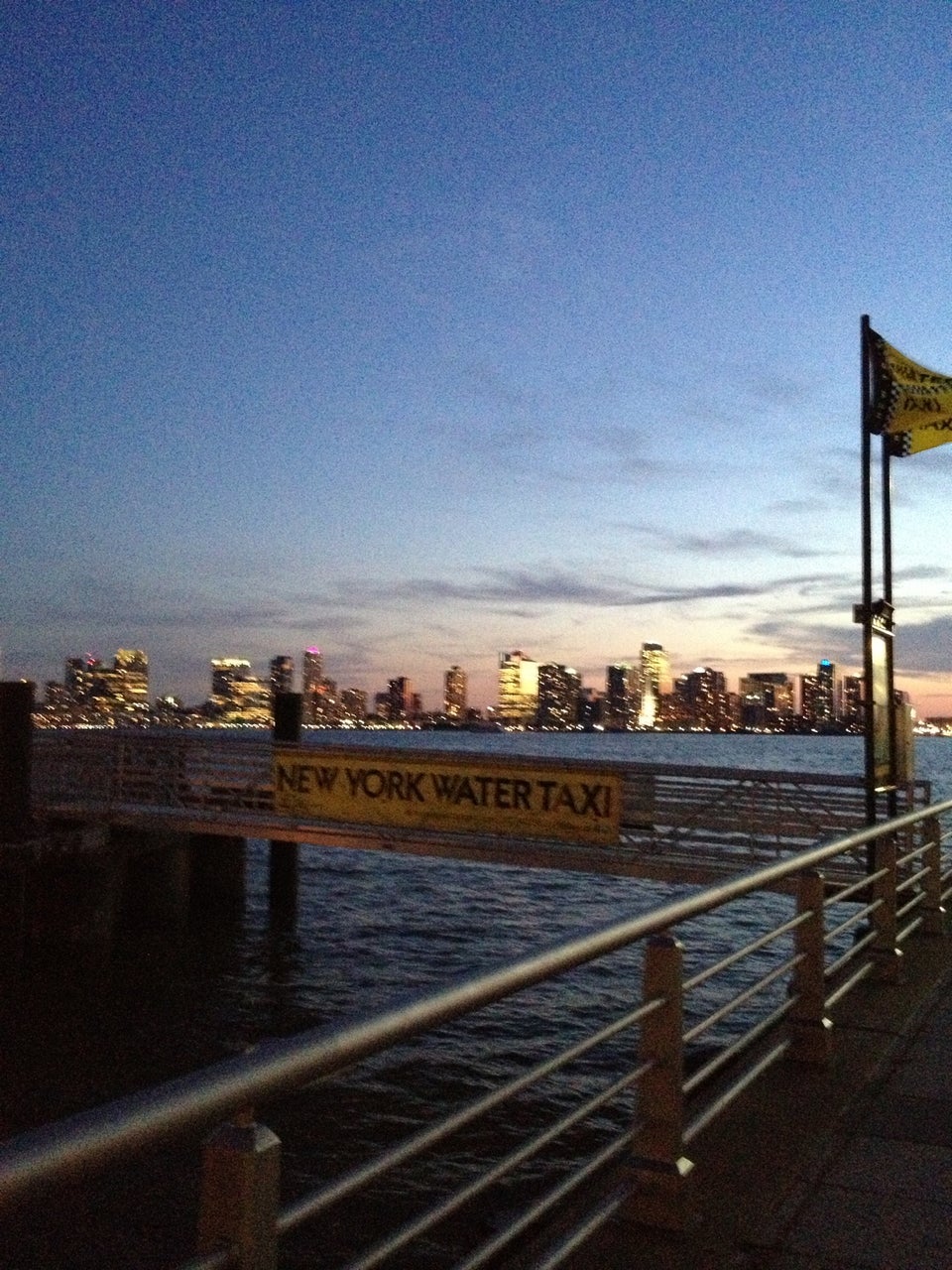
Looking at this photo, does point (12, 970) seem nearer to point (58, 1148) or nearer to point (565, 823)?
point (565, 823)

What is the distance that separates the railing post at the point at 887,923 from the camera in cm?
709

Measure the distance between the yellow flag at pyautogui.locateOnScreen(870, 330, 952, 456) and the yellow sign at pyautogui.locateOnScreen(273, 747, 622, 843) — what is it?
6173 mm

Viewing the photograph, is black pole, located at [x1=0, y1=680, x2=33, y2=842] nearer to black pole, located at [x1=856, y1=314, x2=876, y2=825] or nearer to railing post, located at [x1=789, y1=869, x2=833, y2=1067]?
black pole, located at [x1=856, y1=314, x2=876, y2=825]

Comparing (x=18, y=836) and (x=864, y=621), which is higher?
(x=864, y=621)

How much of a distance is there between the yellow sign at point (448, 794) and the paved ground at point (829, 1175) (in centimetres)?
955

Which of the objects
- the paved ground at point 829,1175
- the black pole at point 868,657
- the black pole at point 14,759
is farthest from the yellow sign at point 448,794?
the paved ground at point 829,1175

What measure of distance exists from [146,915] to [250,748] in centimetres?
406

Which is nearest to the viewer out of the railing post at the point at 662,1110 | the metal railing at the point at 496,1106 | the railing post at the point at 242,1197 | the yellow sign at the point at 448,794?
the metal railing at the point at 496,1106

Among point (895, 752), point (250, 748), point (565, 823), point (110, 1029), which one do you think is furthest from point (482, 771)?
point (895, 752)

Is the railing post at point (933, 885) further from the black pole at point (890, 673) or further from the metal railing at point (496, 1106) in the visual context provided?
the black pole at point (890, 673)

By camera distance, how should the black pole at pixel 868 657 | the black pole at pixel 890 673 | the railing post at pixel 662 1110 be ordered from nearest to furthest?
1. the railing post at pixel 662 1110
2. the black pole at pixel 868 657
3. the black pole at pixel 890 673

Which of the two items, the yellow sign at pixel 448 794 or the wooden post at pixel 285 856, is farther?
the wooden post at pixel 285 856

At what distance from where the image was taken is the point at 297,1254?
26.9ft

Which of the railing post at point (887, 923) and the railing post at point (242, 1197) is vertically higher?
the railing post at point (242, 1197)
